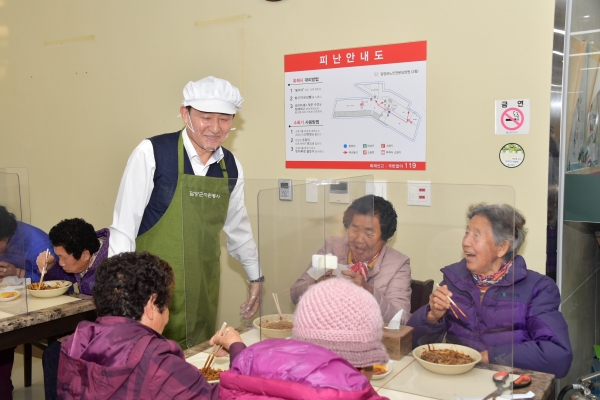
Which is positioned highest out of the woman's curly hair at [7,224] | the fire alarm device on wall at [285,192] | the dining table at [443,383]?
the fire alarm device on wall at [285,192]

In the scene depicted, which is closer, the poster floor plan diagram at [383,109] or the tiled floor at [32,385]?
the poster floor plan diagram at [383,109]

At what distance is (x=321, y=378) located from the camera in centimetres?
100

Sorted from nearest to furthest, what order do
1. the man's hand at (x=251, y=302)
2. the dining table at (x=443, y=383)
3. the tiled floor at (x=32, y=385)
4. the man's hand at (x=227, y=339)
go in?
the dining table at (x=443, y=383) < the man's hand at (x=227, y=339) < the man's hand at (x=251, y=302) < the tiled floor at (x=32, y=385)

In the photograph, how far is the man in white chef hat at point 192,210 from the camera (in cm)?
192

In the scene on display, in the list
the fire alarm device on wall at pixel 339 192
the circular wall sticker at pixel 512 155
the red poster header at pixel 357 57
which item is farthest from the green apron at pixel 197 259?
the circular wall sticker at pixel 512 155

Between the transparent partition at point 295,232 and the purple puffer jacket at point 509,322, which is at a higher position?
the transparent partition at point 295,232

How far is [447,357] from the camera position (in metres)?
1.50

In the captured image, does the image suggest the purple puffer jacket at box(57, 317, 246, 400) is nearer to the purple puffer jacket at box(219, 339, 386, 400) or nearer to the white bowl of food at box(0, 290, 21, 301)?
the purple puffer jacket at box(219, 339, 386, 400)

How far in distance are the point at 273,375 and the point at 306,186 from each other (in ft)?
2.31

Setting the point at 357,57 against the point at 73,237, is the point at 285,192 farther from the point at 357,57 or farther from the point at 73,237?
the point at 73,237

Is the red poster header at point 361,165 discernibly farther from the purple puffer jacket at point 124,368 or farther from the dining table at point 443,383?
the purple puffer jacket at point 124,368

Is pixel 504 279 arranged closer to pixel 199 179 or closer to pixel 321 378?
pixel 321 378

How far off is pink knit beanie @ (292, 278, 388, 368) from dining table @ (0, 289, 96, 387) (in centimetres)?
143

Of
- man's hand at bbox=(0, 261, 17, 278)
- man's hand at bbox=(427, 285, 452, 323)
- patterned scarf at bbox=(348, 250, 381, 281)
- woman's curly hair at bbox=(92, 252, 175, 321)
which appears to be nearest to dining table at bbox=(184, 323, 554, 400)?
man's hand at bbox=(427, 285, 452, 323)
